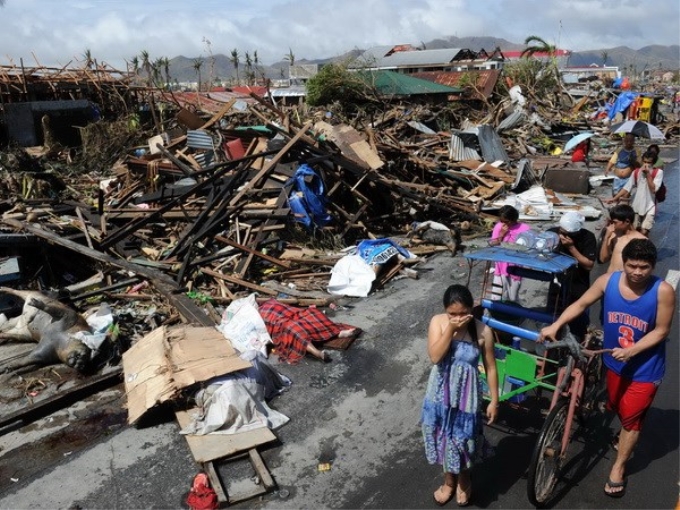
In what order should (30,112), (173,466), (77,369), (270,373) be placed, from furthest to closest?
(30,112), (77,369), (270,373), (173,466)

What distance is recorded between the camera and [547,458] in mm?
3674

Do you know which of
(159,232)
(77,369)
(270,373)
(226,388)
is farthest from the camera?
(159,232)

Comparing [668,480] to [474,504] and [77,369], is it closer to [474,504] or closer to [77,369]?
[474,504]

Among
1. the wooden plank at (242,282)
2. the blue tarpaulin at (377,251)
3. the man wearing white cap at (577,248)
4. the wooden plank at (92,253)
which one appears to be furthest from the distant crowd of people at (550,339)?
the wooden plank at (92,253)

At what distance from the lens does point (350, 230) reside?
10.3 m

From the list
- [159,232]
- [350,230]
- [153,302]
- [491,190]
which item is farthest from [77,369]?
[491,190]

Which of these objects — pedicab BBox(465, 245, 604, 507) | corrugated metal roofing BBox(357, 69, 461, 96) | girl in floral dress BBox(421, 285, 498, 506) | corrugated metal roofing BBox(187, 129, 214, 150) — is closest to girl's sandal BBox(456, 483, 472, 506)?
girl in floral dress BBox(421, 285, 498, 506)

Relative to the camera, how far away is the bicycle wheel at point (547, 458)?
11.4 feet

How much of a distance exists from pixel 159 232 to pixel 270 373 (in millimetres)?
5553

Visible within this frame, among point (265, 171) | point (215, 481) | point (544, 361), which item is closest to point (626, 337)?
point (544, 361)

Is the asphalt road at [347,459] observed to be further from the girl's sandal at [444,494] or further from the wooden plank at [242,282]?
the wooden plank at [242,282]

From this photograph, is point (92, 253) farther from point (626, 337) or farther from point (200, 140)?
point (626, 337)

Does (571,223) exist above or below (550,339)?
above

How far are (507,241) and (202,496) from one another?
360 centimetres
